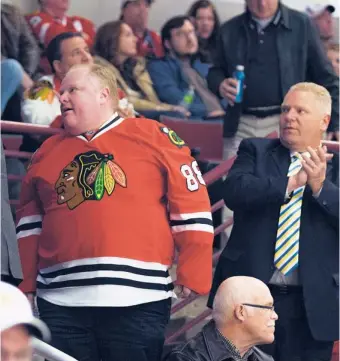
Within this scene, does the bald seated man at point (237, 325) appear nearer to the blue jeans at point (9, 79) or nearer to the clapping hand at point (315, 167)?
the clapping hand at point (315, 167)

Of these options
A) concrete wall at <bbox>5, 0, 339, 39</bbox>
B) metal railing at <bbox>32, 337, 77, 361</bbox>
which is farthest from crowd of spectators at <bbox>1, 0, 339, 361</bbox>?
metal railing at <bbox>32, 337, 77, 361</bbox>

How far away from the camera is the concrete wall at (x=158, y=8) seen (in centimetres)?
1125

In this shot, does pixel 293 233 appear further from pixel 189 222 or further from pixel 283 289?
pixel 189 222

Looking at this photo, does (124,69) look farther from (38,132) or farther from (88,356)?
(88,356)

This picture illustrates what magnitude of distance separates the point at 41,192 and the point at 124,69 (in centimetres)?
359

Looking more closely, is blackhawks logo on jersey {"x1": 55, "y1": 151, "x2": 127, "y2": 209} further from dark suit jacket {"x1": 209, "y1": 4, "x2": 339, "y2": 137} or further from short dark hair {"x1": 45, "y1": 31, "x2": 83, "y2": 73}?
dark suit jacket {"x1": 209, "y1": 4, "x2": 339, "y2": 137}

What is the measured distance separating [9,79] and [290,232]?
2.41m

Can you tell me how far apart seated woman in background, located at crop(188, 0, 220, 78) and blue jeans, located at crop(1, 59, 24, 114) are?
116 inches

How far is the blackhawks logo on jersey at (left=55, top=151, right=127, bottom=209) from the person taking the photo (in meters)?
5.50

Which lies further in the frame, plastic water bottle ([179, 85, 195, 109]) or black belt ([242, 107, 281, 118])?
plastic water bottle ([179, 85, 195, 109])


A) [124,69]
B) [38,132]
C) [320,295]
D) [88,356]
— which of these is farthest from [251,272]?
[124,69]

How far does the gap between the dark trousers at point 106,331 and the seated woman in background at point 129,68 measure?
3511mm

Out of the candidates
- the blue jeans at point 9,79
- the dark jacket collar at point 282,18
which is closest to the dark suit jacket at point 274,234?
the dark jacket collar at point 282,18

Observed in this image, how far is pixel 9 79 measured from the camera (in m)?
7.68
